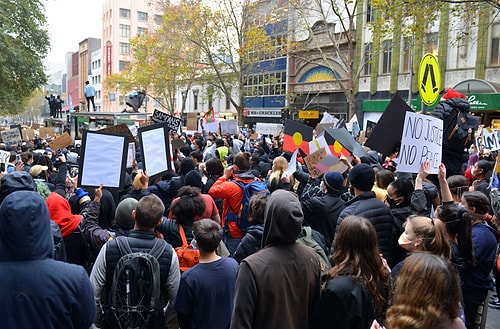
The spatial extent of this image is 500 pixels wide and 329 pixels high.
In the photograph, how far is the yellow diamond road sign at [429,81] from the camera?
6.97 meters

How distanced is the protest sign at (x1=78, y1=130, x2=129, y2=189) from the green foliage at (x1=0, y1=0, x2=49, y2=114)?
19041mm

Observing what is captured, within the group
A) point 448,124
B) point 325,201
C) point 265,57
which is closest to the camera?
point 325,201

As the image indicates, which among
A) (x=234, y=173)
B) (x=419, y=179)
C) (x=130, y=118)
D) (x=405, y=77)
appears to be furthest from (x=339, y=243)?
(x=405, y=77)

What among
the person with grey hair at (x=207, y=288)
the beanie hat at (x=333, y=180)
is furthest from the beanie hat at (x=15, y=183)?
the beanie hat at (x=333, y=180)

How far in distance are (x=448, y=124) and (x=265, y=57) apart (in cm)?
3698

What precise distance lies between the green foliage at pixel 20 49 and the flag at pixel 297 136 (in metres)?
17.7

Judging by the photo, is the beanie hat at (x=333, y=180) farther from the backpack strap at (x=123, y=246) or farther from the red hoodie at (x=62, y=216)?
the red hoodie at (x=62, y=216)

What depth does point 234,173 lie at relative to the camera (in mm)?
6367

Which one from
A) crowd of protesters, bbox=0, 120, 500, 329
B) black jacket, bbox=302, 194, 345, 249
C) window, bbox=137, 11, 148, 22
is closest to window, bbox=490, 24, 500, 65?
crowd of protesters, bbox=0, 120, 500, 329

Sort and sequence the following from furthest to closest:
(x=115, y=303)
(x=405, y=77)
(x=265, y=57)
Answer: (x=265, y=57) → (x=405, y=77) → (x=115, y=303)

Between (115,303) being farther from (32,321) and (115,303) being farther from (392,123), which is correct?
(392,123)

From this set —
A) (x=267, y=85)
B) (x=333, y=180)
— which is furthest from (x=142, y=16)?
(x=333, y=180)

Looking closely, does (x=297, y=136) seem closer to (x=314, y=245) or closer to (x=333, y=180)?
(x=333, y=180)

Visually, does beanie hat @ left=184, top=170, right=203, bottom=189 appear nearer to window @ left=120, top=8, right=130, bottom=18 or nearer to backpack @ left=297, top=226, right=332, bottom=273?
backpack @ left=297, top=226, right=332, bottom=273
